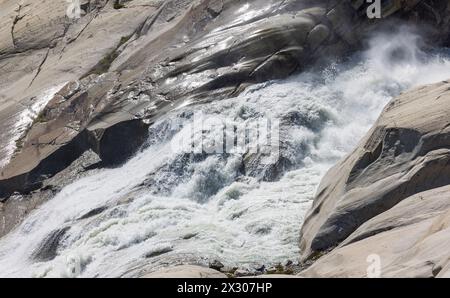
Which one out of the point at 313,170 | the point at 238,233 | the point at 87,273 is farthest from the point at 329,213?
the point at 87,273

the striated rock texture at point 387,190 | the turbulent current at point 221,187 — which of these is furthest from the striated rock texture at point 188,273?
the turbulent current at point 221,187

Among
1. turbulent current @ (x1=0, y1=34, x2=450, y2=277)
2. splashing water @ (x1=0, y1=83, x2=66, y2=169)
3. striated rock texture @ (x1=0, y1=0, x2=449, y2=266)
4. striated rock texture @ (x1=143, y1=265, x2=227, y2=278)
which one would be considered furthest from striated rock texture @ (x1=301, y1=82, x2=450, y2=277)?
splashing water @ (x1=0, y1=83, x2=66, y2=169)

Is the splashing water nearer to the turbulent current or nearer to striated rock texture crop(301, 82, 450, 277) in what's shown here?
the turbulent current

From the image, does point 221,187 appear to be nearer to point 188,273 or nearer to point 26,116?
point 188,273

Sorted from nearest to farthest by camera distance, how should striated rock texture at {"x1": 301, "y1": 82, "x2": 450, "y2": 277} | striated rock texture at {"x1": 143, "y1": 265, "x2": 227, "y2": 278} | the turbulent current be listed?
1. striated rock texture at {"x1": 143, "y1": 265, "x2": 227, "y2": 278}
2. striated rock texture at {"x1": 301, "y1": 82, "x2": 450, "y2": 277}
3. the turbulent current

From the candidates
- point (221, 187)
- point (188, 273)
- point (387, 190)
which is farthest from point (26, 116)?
point (188, 273)

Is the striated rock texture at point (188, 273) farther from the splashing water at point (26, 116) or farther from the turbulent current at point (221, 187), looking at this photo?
the splashing water at point (26, 116)
